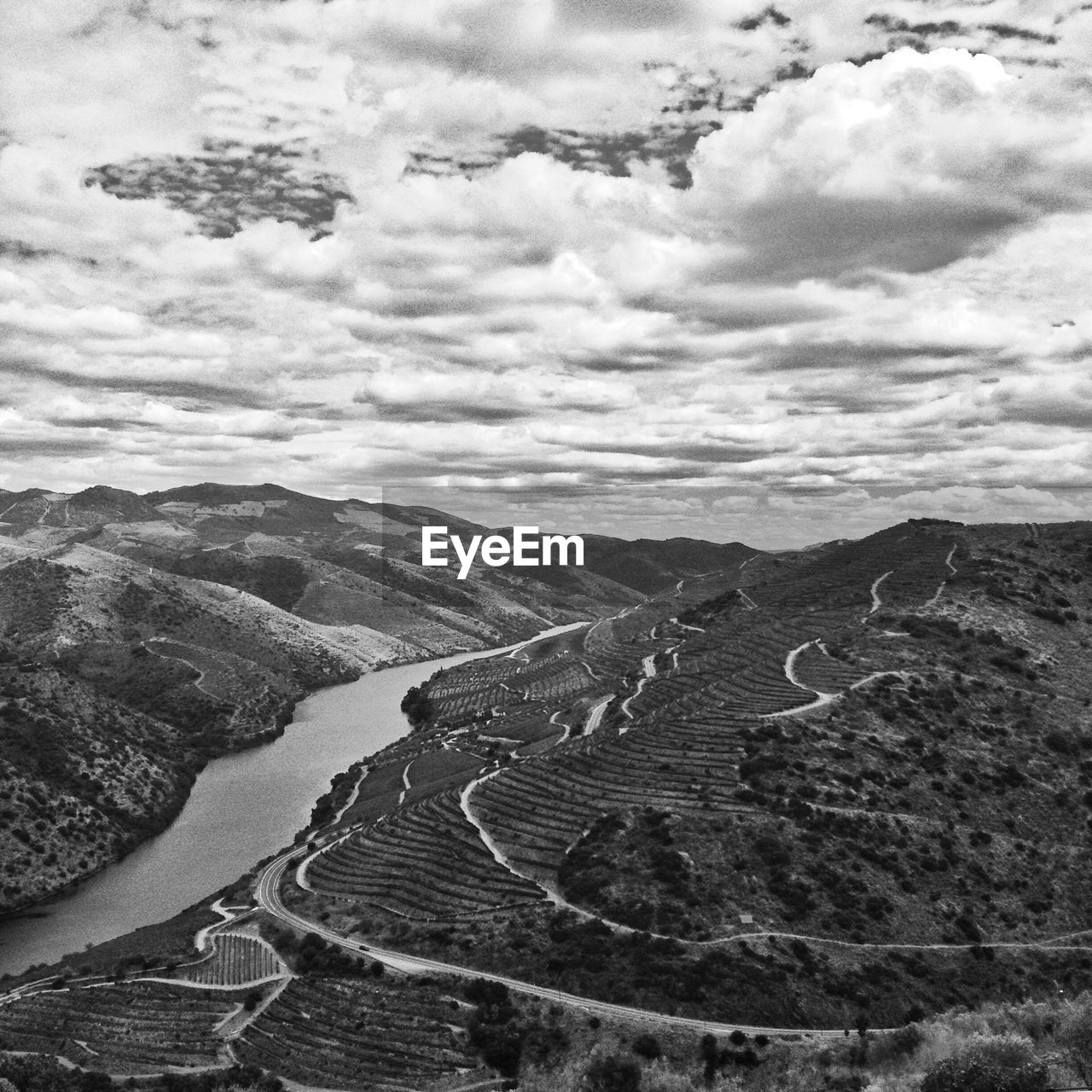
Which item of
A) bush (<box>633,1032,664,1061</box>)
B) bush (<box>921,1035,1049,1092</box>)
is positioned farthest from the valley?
bush (<box>921,1035,1049,1092</box>)

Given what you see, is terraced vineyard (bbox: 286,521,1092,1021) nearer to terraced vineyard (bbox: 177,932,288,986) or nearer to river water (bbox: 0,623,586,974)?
terraced vineyard (bbox: 177,932,288,986)

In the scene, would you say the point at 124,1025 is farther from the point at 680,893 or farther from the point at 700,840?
the point at 700,840

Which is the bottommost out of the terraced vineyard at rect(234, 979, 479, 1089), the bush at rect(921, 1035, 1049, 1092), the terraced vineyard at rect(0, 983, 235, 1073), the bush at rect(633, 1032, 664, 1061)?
the terraced vineyard at rect(0, 983, 235, 1073)

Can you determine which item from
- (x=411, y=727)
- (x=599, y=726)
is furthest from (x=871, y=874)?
(x=411, y=727)

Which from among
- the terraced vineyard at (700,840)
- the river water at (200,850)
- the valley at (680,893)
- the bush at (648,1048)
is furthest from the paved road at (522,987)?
the river water at (200,850)

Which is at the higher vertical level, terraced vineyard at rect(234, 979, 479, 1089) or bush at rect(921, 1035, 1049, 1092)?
bush at rect(921, 1035, 1049, 1092)

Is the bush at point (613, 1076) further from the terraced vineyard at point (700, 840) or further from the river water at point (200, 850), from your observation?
the river water at point (200, 850)

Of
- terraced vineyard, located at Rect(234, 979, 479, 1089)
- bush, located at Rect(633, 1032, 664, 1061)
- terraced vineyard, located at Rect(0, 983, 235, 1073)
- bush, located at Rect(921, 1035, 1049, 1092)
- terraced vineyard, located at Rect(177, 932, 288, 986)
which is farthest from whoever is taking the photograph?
terraced vineyard, located at Rect(177, 932, 288, 986)

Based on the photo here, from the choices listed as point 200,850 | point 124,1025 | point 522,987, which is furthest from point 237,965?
point 200,850
